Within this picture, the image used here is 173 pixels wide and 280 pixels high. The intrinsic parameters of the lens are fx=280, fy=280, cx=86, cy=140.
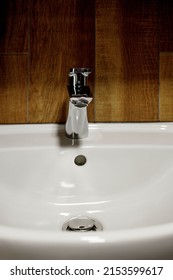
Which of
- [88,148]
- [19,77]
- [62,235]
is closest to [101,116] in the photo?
[88,148]

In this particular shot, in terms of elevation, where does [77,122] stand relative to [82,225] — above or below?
above

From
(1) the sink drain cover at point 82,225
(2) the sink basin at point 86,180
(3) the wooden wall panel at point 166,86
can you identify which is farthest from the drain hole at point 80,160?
(3) the wooden wall panel at point 166,86

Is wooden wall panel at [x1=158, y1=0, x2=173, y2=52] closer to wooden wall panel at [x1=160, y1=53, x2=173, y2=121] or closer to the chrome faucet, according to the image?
wooden wall panel at [x1=160, y1=53, x2=173, y2=121]

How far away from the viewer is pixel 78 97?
56cm

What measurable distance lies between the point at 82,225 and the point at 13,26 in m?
0.51

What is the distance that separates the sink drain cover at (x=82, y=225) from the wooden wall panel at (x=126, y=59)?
0.90 ft

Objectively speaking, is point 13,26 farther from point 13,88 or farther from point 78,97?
point 78,97

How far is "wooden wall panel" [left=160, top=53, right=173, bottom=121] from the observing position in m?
0.73

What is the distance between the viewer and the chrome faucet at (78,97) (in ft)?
1.84

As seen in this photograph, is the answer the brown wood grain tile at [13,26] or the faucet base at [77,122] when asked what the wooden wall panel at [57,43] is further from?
the faucet base at [77,122]

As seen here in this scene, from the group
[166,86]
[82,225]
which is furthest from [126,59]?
[82,225]

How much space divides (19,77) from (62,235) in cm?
49

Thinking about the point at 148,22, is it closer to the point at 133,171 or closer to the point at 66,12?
the point at 66,12

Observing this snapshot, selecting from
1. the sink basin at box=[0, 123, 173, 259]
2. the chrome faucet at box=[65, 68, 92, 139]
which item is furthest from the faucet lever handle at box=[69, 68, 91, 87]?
Answer: the sink basin at box=[0, 123, 173, 259]
